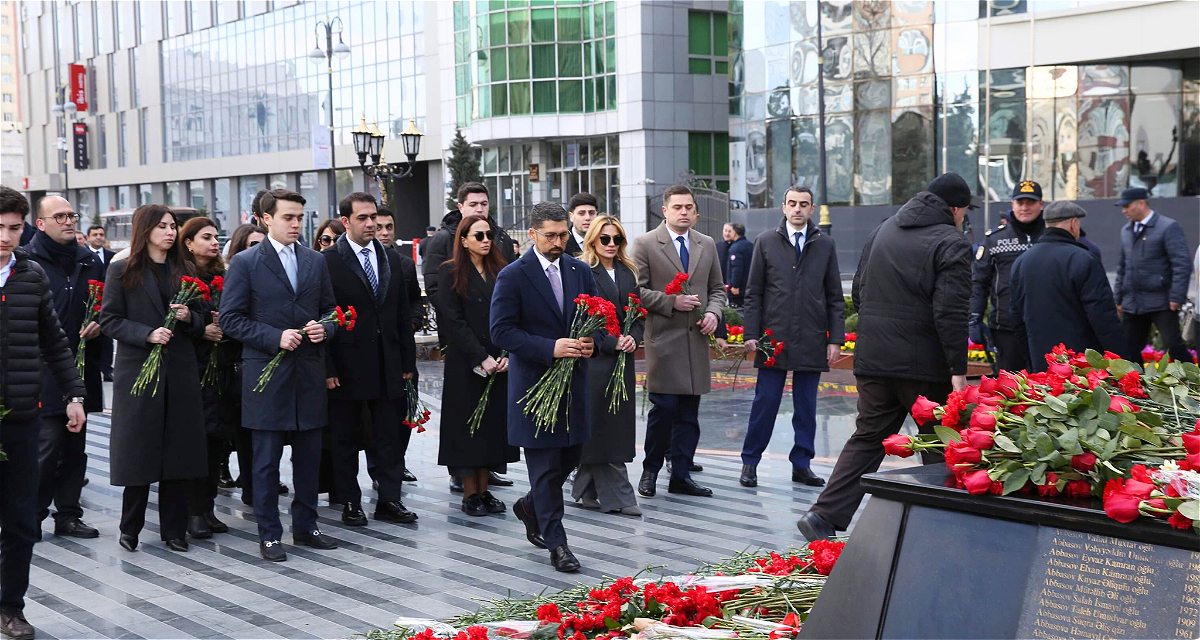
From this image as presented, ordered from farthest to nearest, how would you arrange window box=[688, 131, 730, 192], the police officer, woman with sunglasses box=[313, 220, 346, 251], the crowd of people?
window box=[688, 131, 730, 192] → the police officer → woman with sunglasses box=[313, 220, 346, 251] → the crowd of people

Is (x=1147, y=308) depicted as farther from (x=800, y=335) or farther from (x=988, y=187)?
(x=988, y=187)

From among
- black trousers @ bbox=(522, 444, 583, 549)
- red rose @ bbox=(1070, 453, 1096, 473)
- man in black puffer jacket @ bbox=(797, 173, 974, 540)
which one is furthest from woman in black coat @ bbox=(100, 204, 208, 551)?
red rose @ bbox=(1070, 453, 1096, 473)

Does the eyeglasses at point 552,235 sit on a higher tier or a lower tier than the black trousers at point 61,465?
higher

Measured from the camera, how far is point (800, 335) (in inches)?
336

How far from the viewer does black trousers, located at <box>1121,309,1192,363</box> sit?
34.0 ft

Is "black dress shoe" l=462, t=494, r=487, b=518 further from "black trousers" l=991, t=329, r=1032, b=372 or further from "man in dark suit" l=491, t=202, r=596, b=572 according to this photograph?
"black trousers" l=991, t=329, r=1032, b=372

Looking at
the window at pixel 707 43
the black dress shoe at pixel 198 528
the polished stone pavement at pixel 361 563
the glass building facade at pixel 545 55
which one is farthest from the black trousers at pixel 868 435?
the window at pixel 707 43

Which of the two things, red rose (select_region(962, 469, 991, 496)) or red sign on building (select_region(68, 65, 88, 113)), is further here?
red sign on building (select_region(68, 65, 88, 113))

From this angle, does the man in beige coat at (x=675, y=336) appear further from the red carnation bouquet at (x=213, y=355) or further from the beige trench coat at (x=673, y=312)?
the red carnation bouquet at (x=213, y=355)

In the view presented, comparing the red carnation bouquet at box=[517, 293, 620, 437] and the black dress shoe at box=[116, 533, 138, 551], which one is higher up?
the red carnation bouquet at box=[517, 293, 620, 437]

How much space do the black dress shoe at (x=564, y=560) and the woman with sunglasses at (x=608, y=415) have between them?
137 cm

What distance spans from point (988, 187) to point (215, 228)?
25970 mm

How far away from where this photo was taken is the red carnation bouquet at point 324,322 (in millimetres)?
6730

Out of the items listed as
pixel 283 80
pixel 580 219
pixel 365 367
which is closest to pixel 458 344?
pixel 365 367
